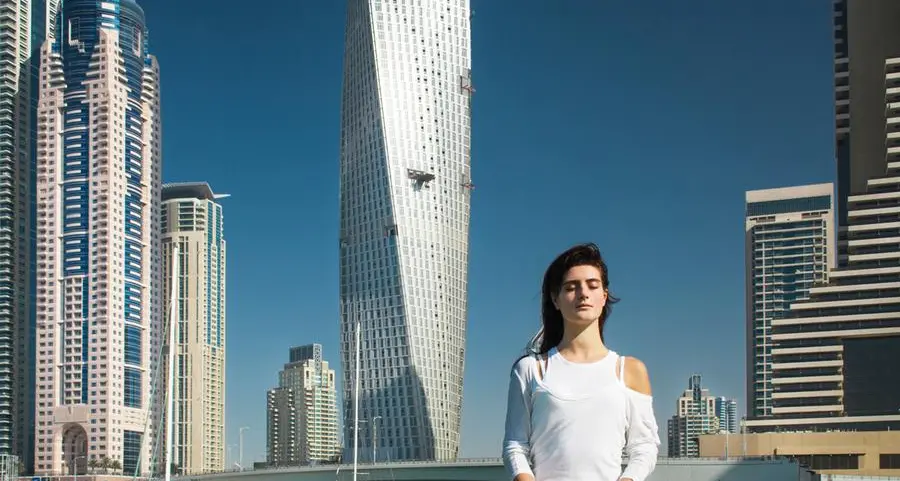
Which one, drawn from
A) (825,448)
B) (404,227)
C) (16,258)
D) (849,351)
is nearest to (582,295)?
A: (825,448)

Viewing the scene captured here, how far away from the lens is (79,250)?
181 meters

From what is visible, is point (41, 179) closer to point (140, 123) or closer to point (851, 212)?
point (140, 123)

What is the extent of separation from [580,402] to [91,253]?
18264cm

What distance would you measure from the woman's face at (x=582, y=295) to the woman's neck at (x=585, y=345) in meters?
0.05

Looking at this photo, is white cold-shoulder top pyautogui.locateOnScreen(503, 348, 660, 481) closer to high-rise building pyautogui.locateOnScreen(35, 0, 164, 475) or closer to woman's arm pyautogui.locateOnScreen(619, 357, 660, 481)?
woman's arm pyautogui.locateOnScreen(619, 357, 660, 481)

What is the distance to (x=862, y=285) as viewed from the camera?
5531 inches

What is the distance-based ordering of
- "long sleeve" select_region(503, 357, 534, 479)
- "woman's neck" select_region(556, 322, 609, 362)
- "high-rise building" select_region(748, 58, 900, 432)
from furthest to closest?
1. "high-rise building" select_region(748, 58, 900, 432)
2. "woman's neck" select_region(556, 322, 609, 362)
3. "long sleeve" select_region(503, 357, 534, 479)

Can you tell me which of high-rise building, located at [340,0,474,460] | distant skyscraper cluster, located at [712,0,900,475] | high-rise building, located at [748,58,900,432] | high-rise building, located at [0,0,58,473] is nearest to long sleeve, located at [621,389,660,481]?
distant skyscraper cluster, located at [712,0,900,475]

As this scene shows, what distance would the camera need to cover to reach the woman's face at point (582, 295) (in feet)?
18.7

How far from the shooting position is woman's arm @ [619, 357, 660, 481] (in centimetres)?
557

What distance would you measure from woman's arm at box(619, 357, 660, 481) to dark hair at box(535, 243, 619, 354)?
278 mm

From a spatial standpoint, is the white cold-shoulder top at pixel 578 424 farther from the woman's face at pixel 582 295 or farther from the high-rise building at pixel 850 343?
the high-rise building at pixel 850 343

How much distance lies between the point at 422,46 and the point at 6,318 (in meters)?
76.4

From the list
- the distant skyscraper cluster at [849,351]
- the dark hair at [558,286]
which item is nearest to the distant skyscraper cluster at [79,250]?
the distant skyscraper cluster at [849,351]
